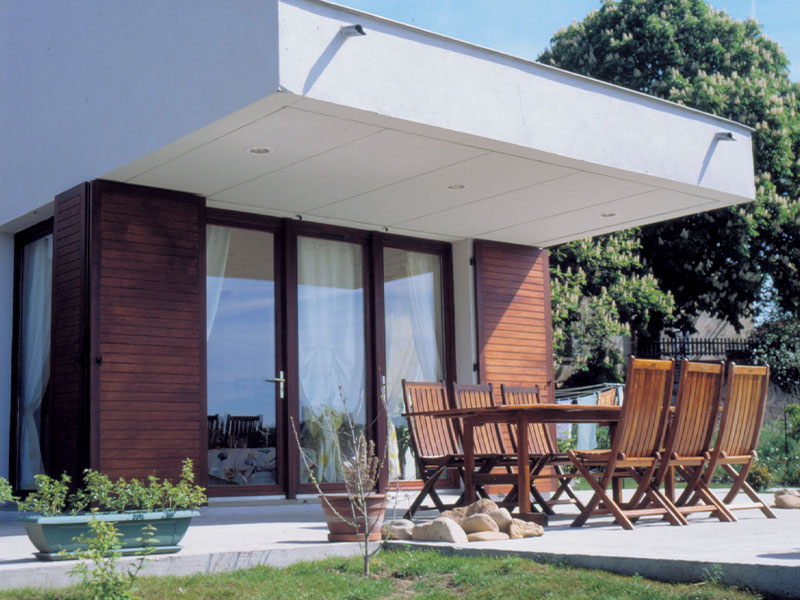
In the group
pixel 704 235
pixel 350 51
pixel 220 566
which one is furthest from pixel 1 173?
pixel 704 235

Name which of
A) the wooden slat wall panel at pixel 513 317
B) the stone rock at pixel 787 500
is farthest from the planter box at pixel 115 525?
the wooden slat wall panel at pixel 513 317

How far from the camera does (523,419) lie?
5840 mm

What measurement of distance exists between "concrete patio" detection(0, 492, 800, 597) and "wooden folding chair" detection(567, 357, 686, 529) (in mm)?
125

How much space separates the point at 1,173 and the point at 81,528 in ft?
16.4

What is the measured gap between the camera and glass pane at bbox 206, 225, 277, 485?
7.88 m

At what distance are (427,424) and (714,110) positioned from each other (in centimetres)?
1422

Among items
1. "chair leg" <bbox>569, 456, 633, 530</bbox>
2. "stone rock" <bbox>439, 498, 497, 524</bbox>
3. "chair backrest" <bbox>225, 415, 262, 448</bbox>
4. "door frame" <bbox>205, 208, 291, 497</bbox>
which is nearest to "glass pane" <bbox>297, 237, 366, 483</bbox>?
"door frame" <bbox>205, 208, 291, 497</bbox>

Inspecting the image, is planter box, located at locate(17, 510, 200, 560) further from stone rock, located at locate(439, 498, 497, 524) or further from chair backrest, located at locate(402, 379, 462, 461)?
Answer: chair backrest, located at locate(402, 379, 462, 461)

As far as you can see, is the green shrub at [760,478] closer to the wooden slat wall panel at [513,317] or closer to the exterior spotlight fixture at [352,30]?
the wooden slat wall panel at [513,317]

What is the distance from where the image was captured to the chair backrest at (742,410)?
614cm

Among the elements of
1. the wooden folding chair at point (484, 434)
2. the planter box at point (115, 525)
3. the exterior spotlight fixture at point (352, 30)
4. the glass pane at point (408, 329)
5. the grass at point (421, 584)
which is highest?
the exterior spotlight fixture at point (352, 30)

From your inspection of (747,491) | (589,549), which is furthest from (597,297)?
(589,549)

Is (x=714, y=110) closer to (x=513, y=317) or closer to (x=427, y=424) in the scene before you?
(x=513, y=317)

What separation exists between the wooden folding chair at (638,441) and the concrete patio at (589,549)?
125mm
